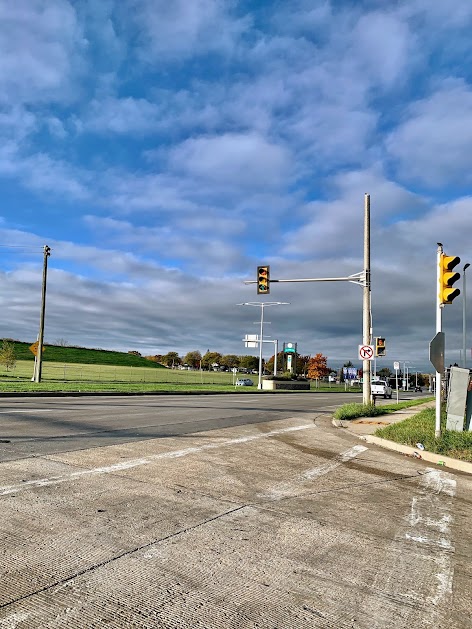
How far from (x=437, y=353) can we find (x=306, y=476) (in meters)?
5.20

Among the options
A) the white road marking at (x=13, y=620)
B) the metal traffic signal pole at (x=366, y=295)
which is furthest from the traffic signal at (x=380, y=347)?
the white road marking at (x=13, y=620)

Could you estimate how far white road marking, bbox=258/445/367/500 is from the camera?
265 inches

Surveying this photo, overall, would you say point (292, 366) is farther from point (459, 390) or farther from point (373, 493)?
point (373, 493)

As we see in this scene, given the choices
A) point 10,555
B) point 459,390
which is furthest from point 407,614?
point 459,390

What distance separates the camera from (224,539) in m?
4.86

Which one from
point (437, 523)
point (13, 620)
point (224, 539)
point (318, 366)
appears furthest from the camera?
point (318, 366)

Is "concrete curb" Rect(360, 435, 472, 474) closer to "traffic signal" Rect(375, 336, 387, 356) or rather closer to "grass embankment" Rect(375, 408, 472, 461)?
"grass embankment" Rect(375, 408, 472, 461)

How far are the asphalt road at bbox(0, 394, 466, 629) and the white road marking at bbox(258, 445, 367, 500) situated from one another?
2.2 inches

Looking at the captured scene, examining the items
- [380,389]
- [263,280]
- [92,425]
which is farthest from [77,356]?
[92,425]

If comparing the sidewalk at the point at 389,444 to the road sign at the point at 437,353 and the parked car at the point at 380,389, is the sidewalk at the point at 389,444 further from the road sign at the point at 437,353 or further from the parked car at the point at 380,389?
the parked car at the point at 380,389

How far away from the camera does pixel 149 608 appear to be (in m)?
3.45

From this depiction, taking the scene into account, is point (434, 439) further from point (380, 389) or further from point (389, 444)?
point (380, 389)

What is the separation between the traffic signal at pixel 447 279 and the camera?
37.3 feet

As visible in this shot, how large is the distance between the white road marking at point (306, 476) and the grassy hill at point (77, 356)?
327 feet
